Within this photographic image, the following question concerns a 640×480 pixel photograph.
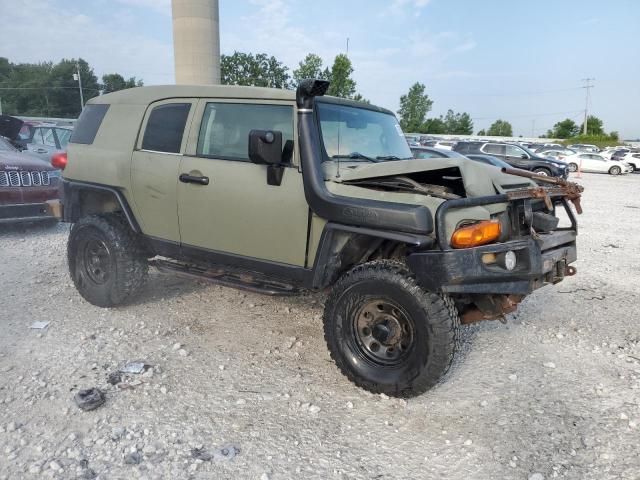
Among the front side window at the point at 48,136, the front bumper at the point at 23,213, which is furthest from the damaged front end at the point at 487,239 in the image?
the front side window at the point at 48,136

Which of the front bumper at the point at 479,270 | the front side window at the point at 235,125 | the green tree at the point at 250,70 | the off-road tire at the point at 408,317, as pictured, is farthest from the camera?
the green tree at the point at 250,70

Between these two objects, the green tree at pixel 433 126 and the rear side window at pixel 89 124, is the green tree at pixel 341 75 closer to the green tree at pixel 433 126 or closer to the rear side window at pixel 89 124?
the rear side window at pixel 89 124

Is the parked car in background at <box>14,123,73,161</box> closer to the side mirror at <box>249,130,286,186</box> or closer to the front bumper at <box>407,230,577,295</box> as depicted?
the side mirror at <box>249,130,286,186</box>

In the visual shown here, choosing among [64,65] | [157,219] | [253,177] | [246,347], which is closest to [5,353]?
[157,219]

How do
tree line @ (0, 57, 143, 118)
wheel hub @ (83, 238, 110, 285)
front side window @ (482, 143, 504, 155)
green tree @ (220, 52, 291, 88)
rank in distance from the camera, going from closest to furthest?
wheel hub @ (83, 238, 110, 285) → front side window @ (482, 143, 504, 155) → green tree @ (220, 52, 291, 88) → tree line @ (0, 57, 143, 118)

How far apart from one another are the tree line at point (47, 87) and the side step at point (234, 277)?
72722 mm

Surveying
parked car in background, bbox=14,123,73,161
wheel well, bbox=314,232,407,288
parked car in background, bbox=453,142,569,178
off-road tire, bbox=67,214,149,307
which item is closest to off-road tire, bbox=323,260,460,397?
wheel well, bbox=314,232,407,288

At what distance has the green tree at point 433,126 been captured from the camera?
78213 millimetres

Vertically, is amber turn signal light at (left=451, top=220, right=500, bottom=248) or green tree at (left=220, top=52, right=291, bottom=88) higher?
green tree at (left=220, top=52, right=291, bottom=88)

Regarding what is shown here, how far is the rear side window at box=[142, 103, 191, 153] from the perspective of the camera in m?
4.10

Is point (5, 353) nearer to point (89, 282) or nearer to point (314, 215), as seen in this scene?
point (89, 282)

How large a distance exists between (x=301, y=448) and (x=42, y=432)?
4.76 ft

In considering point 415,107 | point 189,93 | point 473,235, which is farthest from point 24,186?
point 415,107

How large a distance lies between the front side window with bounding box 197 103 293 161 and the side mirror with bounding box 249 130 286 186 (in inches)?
7.7
